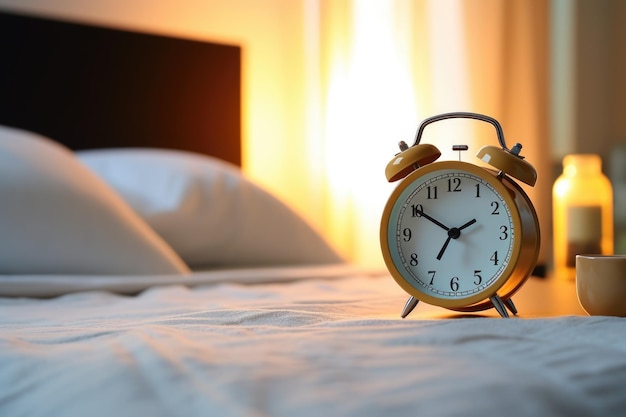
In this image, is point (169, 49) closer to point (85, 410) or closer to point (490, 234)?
point (490, 234)

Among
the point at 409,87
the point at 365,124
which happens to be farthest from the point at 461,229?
the point at 365,124

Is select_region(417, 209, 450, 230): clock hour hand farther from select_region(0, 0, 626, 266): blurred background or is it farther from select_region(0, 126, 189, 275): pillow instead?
select_region(0, 0, 626, 266): blurred background

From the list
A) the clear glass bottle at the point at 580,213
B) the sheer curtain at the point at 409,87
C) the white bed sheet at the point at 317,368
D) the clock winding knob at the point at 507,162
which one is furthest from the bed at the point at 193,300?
the sheer curtain at the point at 409,87

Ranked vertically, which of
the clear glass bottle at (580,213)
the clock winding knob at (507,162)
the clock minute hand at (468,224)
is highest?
the clock winding knob at (507,162)

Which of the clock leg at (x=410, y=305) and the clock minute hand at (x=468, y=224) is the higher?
the clock minute hand at (x=468, y=224)

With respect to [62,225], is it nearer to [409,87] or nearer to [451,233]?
[451,233]

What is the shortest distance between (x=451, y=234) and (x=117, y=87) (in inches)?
69.3

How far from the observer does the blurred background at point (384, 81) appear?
2283 millimetres

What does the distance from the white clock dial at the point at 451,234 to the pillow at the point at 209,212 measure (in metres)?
0.89

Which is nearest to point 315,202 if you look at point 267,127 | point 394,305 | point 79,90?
point 267,127

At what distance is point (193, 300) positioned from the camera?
0.99 m

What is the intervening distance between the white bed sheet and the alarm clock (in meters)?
0.11

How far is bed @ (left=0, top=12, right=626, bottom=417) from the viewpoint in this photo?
0.40 m

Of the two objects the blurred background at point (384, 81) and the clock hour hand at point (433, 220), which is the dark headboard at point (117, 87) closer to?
the blurred background at point (384, 81)
